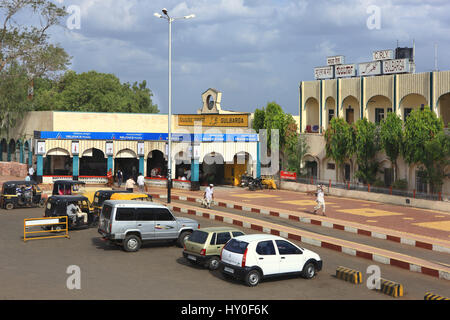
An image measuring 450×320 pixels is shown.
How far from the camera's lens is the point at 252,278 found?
13.7m

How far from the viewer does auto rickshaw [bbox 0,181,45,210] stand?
27.4 meters

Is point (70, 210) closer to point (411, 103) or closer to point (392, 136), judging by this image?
point (392, 136)

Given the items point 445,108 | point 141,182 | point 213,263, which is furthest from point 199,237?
point 445,108

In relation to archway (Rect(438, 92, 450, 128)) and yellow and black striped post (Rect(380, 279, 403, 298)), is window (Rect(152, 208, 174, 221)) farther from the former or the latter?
archway (Rect(438, 92, 450, 128))

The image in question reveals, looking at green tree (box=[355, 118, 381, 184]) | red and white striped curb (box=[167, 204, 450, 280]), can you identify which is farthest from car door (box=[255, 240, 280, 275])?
green tree (box=[355, 118, 381, 184])

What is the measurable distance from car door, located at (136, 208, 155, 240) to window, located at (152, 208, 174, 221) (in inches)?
6.2

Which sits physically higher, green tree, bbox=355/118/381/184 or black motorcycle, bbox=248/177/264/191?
green tree, bbox=355/118/381/184

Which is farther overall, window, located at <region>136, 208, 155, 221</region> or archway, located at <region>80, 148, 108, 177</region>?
archway, located at <region>80, 148, 108, 177</region>

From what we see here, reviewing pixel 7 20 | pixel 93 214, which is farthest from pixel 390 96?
pixel 7 20

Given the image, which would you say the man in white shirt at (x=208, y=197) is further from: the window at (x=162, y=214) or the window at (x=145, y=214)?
the window at (x=145, y=214)

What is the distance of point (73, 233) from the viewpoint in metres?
21.3

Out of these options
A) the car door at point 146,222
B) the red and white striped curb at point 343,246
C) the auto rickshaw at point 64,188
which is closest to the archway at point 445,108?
the red and white striped curb at point 343,246
